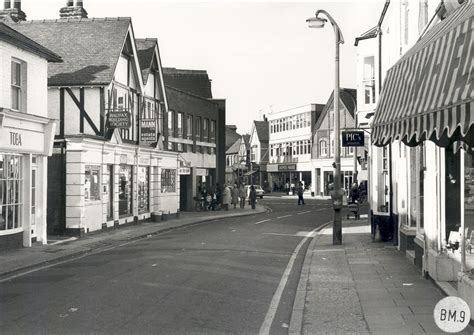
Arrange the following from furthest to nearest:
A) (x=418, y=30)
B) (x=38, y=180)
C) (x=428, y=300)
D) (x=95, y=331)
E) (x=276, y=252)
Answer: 1. (x=38, y=180)
2. (x=276, y=252)
3. (x=418, y=30)
4. (x=428, y=300)
5. (x=95, y=331)

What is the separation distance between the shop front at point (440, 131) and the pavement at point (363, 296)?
23.0 inches

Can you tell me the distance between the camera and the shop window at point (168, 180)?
3130cm

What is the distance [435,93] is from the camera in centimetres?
687

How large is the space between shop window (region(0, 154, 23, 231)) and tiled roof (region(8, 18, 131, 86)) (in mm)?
6160

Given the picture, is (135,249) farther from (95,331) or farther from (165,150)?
(165,150)

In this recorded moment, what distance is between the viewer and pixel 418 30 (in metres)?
13.6

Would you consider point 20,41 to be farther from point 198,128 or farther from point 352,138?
point 198,128

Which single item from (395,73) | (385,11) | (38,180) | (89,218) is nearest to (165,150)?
(89,218)

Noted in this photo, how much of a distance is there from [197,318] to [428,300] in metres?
3.62

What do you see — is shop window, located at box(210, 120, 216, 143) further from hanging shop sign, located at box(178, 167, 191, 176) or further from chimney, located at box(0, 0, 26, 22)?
chimney, located at box(0, 0, 26, 22)

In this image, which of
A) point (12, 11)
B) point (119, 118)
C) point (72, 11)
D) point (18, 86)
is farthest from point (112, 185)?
point (12, 11)

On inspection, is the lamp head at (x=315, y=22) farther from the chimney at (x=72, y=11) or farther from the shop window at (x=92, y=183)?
the chimney at (x=72, y=11)

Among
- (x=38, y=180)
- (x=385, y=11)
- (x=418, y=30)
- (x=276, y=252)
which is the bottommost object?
(x=276, y=252)

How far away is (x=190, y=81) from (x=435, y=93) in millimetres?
39802
